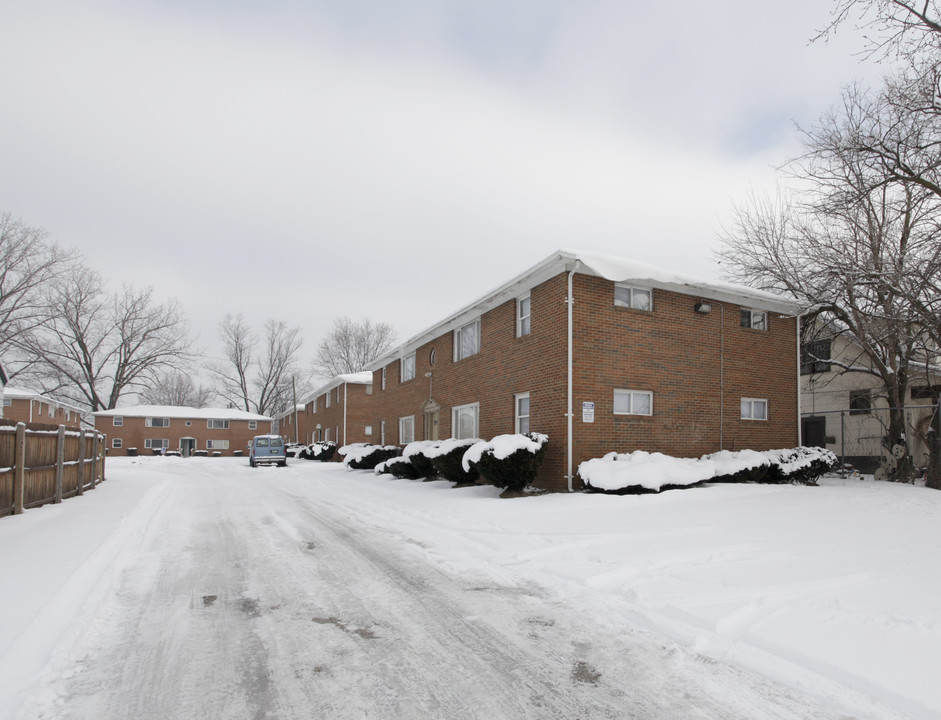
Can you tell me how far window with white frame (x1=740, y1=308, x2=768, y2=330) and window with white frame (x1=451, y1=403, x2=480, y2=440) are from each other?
25.7 ft

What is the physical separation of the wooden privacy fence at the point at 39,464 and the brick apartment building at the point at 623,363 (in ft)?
32.9

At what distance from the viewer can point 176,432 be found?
201 feet

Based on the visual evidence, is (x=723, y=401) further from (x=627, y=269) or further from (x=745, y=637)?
(x=745, y=637)

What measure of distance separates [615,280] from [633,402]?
118 inches

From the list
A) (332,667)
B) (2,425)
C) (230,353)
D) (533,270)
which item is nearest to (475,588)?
(332,667)

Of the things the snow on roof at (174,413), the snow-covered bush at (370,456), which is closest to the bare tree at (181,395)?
the snow on roof at (174,413)

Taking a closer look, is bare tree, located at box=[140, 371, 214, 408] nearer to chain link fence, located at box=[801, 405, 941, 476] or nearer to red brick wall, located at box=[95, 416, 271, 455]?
red brick wall, located at box=[95, 416, 271, 455]

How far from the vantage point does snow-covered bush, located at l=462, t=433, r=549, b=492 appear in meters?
12.7

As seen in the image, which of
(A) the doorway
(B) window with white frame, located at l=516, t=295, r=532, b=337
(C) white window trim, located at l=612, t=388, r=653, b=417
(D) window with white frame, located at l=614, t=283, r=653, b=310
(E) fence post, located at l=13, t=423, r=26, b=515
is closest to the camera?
(E) fence post, located at l=13, t=423, r=26, b=515

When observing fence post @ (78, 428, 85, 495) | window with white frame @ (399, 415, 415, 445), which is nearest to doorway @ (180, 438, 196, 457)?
window with white frame @ (399, 415, 415, 445)

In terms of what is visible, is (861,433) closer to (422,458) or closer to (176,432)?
(422,458)

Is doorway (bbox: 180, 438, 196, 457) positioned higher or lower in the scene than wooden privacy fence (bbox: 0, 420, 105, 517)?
lower

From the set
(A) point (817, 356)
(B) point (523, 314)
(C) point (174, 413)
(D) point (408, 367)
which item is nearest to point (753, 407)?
(B) point (523, 314)

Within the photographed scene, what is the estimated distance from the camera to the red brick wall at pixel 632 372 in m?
13.8
